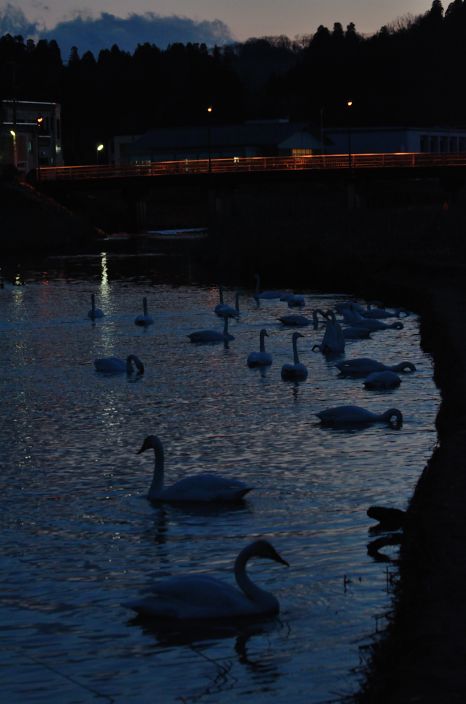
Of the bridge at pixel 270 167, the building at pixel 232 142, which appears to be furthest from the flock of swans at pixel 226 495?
the building at pixel 232 142

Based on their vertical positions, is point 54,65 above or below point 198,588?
above

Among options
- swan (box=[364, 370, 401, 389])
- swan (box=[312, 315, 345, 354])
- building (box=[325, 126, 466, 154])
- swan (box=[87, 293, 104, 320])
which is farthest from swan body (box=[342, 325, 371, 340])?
building (box=[325, 126, 466, 154])

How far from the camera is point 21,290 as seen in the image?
47.8 m

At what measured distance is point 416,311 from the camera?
127ft

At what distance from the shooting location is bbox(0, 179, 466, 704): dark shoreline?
9977 millimetres

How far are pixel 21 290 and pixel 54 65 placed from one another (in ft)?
415

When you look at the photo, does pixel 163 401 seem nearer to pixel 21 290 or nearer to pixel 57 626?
pixel 57 626

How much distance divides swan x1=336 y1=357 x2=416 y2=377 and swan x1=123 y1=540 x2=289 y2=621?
13.9m

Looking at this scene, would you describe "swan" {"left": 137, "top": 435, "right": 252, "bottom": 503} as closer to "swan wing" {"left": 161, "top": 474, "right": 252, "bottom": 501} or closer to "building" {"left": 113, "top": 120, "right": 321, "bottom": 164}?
"swan wing" {"left": 161, "top": 474, "right": 252, "bottom": 501}

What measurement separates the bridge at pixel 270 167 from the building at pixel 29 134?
887 centimetres

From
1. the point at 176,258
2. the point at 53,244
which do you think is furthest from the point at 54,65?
the point at 176,258

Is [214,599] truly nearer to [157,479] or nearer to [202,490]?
[202,490]

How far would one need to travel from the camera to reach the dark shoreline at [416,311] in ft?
32.7

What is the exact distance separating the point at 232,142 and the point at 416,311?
7849 cm
